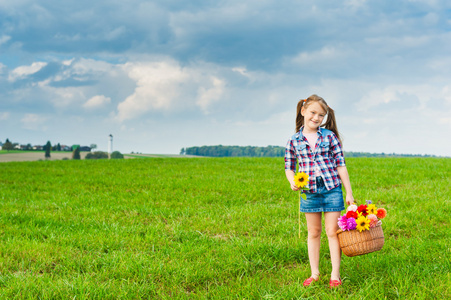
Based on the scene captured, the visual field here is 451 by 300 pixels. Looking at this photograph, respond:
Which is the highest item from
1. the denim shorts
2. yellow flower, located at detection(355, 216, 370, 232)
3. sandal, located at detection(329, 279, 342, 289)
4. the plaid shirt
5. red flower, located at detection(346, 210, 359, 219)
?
the plaid shirt

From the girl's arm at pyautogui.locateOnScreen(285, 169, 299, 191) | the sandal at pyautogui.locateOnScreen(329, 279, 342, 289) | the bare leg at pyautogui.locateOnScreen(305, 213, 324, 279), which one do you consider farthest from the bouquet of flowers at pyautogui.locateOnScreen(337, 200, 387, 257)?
the girl's arm at pyautogui.locateOnScreen(285, 169, 299, 191)

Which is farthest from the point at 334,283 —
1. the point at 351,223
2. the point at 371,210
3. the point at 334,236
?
the point at 371,210

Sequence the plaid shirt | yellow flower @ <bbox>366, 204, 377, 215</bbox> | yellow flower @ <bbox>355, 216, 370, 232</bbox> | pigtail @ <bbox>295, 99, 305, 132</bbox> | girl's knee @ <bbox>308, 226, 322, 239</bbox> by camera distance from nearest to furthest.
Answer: yellow flower @ <bbox>355, 216, 370, 232</bbox> < yellow flower @ <bbox>366, 204, 377, 215</bbox> < the plaid shirt < girl's knee @ <bbox>308, 226, 322, 239</bbox> < pigtail @ <bbox>295, 99, 305, 132</bbox>

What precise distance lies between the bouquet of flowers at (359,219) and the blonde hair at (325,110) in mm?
882

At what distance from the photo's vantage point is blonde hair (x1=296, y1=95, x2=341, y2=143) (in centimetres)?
441

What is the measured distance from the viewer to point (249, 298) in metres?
4.11

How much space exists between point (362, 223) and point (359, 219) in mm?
60

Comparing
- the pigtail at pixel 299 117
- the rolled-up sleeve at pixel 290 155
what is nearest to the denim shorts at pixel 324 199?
the rolled-up sleeve at pixel 290 155

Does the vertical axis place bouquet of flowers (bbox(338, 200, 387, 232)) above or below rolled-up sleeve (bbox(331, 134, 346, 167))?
below

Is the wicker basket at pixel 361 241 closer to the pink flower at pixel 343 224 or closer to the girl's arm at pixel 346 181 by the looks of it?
the pink flower at pixel 343 224

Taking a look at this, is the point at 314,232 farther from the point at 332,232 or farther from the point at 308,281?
the point at 308,281

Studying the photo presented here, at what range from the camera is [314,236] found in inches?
178

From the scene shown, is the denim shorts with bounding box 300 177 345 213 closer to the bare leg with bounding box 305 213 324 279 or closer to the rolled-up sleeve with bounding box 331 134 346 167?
the bare leg with bounding box 305 213 324 279

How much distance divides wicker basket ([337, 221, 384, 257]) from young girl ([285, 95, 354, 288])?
213mm
